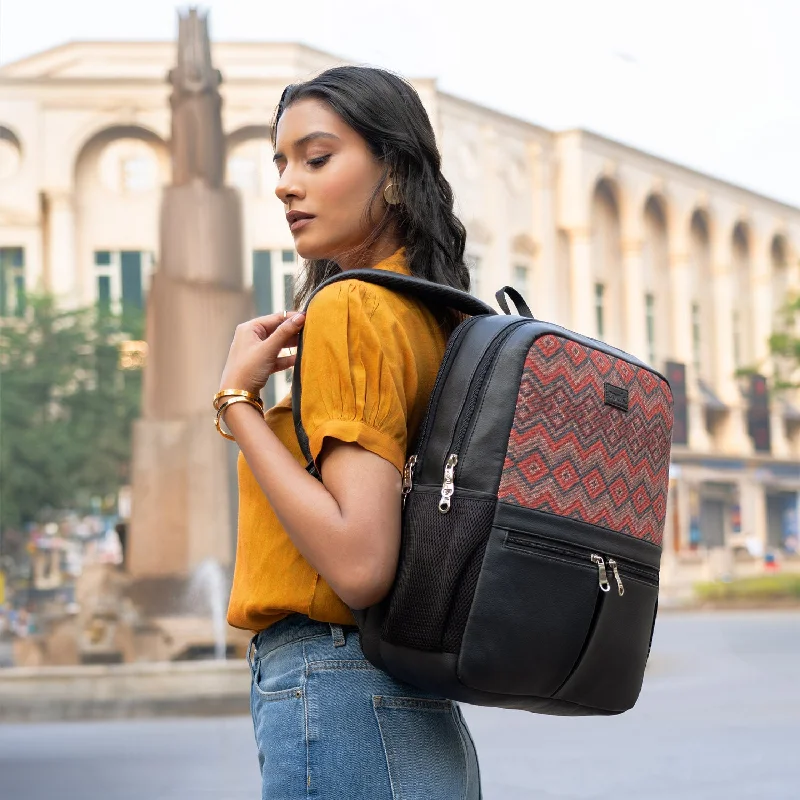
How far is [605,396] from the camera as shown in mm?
1441

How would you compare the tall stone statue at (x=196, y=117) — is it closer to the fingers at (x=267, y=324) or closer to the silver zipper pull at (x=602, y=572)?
the fingers at (x=267, y=324)

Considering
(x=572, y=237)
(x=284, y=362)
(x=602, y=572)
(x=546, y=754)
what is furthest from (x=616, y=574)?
(x=572, y=237)

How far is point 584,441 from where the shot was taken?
1.42 m

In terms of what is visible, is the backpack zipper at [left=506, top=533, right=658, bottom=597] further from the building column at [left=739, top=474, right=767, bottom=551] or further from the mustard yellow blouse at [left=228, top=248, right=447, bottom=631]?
the building column at [left=739, top=474, right=767, bottom=551]

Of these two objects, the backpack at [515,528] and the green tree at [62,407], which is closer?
the backpack at [515,528]

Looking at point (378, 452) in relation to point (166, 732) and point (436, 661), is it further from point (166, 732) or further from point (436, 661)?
point (166, 732)

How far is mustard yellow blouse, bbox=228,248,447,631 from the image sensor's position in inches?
53.6

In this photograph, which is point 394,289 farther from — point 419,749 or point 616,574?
point 419,749

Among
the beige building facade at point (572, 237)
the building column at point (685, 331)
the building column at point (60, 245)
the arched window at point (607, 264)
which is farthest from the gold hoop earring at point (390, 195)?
the building column at point (685, 331)

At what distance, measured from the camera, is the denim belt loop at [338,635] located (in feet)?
4.63

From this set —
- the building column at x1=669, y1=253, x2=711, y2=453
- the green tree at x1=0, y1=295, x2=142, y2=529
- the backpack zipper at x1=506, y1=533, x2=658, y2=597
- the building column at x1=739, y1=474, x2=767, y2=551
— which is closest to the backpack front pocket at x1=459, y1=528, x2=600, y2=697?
the backpack zipper at x1=506, y1=533, x2=658, y2=597

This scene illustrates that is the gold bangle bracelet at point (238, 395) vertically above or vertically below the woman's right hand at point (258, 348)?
below

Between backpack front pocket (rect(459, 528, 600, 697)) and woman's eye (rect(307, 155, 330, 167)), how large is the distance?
19.5 inches

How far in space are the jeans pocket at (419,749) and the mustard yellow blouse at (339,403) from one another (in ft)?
0.36
